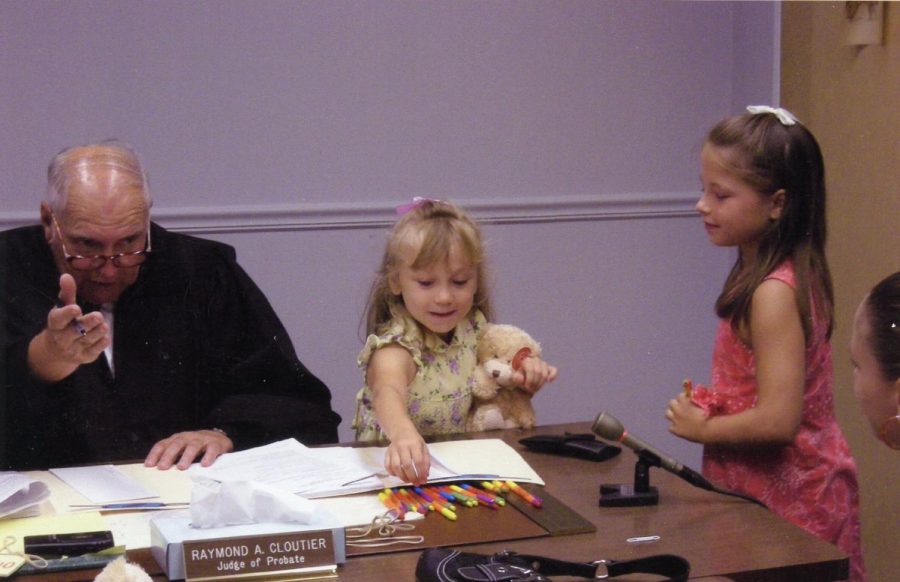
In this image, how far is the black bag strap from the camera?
1.56 meters

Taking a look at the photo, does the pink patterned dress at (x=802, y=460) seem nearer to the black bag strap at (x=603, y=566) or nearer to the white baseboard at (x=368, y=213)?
the black bag strap at (x=603, y=566)

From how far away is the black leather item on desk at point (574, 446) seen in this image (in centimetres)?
222

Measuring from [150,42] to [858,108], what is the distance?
7.69ft

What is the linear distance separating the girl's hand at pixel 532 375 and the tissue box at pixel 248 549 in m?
0.85

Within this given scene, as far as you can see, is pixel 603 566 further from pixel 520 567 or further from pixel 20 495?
pixel 20 495

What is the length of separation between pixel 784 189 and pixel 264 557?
143cm

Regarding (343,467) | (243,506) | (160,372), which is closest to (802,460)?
(343,467)

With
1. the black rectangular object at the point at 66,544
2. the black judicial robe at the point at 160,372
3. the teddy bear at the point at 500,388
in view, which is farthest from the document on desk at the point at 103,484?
the teddy bear at the point at 500,388

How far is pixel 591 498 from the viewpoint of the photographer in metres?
1.98

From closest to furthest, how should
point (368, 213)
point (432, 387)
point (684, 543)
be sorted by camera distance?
point (684, 543), point (432, 387), point (368, 213)

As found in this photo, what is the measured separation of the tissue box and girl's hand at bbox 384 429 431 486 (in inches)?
12.1

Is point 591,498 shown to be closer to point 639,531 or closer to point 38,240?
point 639,531

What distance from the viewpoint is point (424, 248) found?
242cm

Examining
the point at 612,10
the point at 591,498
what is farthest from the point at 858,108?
the point at 591,498
